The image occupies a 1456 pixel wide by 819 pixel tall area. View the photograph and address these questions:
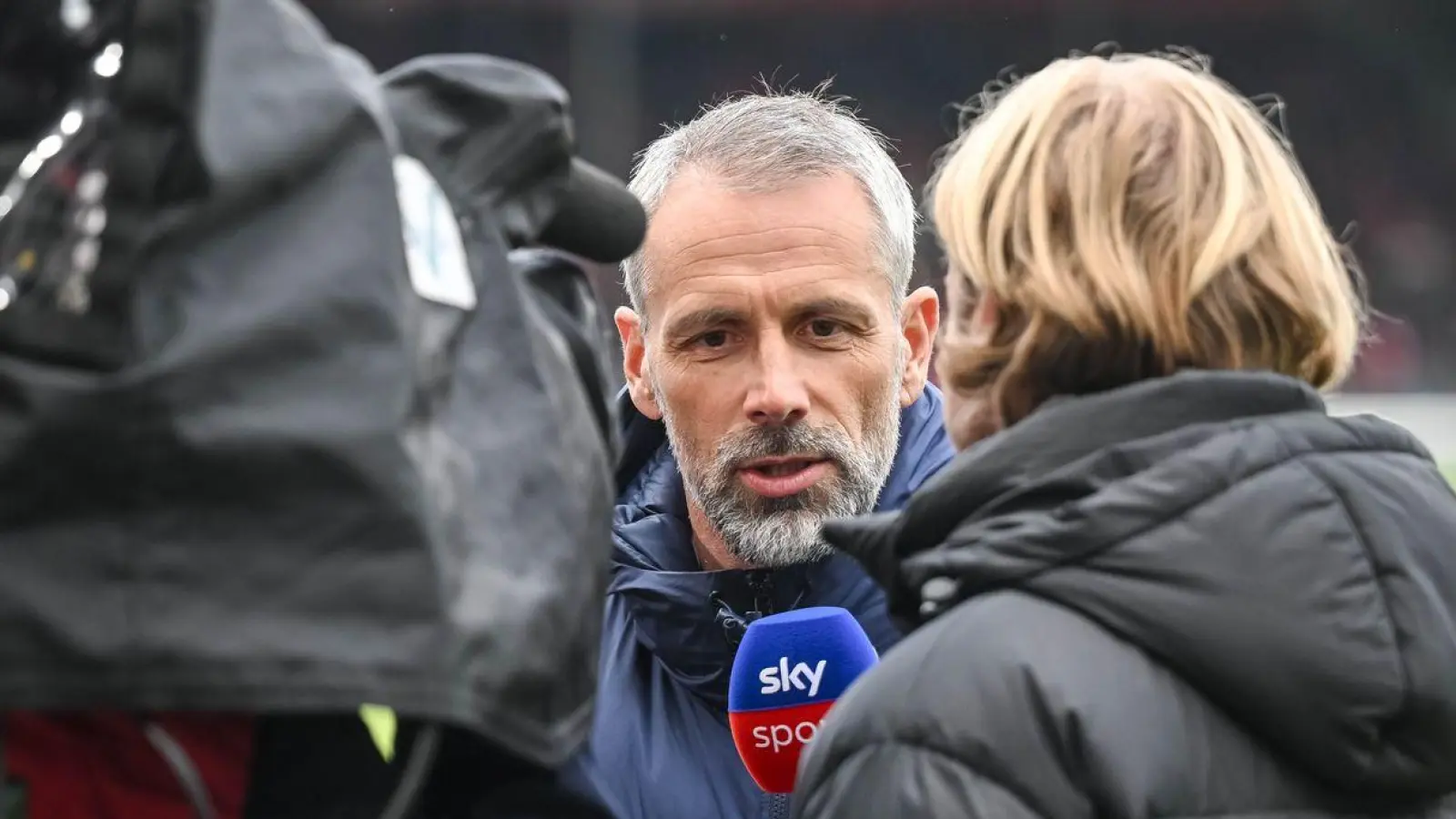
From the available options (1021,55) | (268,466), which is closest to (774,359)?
(268,466)

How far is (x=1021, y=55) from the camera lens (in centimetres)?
1360

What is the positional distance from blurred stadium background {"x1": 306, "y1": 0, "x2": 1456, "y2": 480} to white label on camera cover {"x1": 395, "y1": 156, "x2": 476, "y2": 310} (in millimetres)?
12100

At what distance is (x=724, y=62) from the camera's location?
13516 mm

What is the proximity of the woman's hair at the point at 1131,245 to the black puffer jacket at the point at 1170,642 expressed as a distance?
0.07 metres

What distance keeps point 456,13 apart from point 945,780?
12623 millimetres

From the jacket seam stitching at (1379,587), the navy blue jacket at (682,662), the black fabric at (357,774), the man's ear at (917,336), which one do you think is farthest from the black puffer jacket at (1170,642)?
the man's ear at (917,336)

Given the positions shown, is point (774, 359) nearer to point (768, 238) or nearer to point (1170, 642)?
point (768, 238)

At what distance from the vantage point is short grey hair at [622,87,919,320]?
2.58 meters

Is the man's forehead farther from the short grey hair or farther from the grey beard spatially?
the grey beard

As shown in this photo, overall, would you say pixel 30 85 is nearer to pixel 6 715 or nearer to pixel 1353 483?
pixel 6 715

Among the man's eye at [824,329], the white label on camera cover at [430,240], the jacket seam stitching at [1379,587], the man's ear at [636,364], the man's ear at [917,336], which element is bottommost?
the man's ear at [636,364]

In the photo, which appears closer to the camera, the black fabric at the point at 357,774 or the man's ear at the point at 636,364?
the black fabric at the point at 357,774

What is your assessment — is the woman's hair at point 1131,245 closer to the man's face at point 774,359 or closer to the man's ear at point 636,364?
the man's face at point 774,359

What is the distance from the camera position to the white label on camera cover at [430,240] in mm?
901
